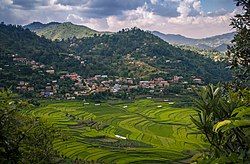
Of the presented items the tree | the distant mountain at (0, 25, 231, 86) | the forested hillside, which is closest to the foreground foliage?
the tree

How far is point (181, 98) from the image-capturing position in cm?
9531

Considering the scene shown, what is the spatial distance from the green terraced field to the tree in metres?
23.0

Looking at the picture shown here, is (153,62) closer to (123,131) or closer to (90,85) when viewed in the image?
(90,85)

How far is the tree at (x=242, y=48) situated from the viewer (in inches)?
388

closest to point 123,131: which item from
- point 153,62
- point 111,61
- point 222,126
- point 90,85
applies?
point 222,126

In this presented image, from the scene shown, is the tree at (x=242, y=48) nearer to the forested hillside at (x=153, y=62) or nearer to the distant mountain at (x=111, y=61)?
the distant mountain at (x=111, y=61)

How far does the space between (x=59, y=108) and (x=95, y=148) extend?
93.1 feet

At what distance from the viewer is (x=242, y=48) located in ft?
32.0

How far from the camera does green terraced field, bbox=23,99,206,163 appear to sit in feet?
149

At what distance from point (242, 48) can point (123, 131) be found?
169ft

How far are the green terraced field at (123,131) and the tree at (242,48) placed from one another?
22952 mm

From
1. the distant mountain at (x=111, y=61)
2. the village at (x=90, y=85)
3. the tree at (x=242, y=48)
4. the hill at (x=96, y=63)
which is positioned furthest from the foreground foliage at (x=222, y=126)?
the distant mountain at (x=111, y=61)

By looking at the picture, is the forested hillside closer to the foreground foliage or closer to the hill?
the hill

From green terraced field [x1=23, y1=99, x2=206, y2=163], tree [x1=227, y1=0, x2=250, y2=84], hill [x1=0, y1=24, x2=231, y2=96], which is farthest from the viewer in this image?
hill [x1=0, y1=24, x2=231, y2=96]
